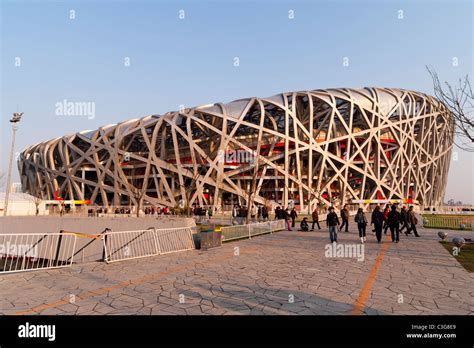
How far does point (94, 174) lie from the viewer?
55.6 meters

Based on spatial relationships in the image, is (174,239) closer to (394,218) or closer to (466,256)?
(394,218)

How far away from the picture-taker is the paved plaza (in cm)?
465

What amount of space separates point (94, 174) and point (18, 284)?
5437cm

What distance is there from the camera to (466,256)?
9.59 meters

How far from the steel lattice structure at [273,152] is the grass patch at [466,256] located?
29.0 m

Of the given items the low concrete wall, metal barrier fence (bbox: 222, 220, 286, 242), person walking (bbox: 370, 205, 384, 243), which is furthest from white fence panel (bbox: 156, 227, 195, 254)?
person walking (bbox: 370, 205, 384, 243)

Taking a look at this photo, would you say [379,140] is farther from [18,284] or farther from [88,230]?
[18,284]

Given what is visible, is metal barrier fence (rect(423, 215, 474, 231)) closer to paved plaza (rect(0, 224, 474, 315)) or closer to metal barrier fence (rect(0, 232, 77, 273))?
paved plaza (rect(0, 224, 474, 315))

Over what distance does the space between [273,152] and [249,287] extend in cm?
4108

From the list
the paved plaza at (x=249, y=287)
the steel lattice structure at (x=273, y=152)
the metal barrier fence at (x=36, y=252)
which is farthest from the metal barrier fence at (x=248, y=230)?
the steel lattice structure at (x=273, y=152)

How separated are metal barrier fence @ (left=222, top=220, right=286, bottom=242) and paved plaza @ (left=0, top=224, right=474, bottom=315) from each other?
490 cm

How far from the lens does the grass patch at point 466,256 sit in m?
8.06

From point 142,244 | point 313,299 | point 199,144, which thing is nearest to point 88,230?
point 142,244
